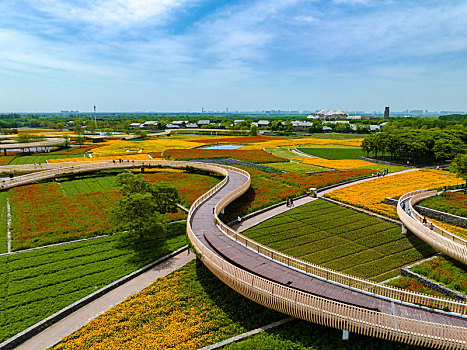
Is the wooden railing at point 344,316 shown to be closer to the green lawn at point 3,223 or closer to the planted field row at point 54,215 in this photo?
the planted field row at point 54,215

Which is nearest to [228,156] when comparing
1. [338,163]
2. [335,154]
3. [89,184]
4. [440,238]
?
[338,163]

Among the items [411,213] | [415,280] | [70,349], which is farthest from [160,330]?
[411,213]

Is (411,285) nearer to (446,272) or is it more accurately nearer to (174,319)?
(446,272)

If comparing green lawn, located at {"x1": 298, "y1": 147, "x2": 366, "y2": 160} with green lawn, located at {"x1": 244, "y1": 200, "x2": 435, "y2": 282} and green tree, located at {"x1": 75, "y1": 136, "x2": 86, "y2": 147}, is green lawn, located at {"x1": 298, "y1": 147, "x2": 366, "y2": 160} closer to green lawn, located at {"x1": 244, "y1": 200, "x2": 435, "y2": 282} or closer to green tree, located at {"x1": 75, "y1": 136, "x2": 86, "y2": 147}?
green lawn, located at {"x1": 244, "y1": 200, "x2": 435, "y2": 282}

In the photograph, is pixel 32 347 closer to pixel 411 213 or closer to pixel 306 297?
pixel 306 297

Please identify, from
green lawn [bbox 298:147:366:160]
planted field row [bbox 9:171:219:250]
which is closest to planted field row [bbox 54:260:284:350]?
Answer: planted field row [bbox 9:171:219:250]

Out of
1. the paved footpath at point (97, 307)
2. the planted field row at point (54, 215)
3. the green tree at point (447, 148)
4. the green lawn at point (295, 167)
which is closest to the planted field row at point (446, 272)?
the paved footpath at point (97, 307)
